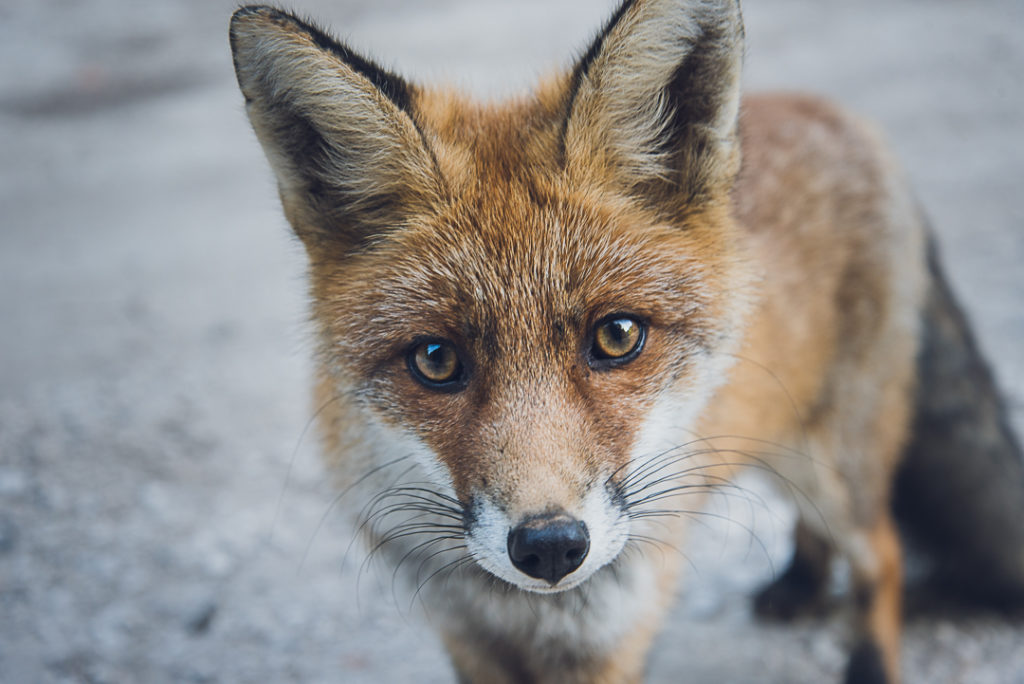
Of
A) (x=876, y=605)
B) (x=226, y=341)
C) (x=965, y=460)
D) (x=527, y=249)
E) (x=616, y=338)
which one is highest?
(x=527, y=249)

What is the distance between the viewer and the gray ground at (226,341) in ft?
9.26

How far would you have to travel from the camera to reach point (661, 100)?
1875 mm

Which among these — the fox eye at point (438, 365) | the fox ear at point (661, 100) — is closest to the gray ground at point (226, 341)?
the fox eye at point (438, 365)

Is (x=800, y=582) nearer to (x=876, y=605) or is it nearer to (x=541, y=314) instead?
(x=876, y=605)

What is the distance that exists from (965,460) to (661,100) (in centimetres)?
189

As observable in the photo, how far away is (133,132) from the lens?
279 inches

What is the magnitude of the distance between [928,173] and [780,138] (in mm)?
3549

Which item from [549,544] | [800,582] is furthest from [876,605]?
[549,544]

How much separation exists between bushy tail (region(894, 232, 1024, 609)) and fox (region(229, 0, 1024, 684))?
0.70 metres

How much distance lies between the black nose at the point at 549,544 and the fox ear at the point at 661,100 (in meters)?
0.84

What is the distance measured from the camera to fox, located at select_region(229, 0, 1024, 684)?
5.33 ft

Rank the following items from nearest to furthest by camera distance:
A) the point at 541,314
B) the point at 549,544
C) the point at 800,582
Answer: the point at 549,544 → the point at 541,314 → the point at 800,582

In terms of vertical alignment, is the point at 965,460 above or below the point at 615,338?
below

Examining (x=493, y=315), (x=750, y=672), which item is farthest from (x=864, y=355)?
(x=493, y=315)
